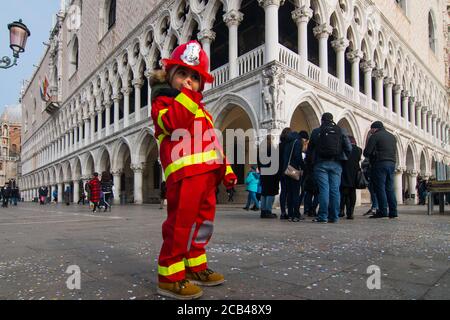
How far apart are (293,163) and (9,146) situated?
94.2m

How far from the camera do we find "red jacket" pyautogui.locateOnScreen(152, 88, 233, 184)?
6.33 ft

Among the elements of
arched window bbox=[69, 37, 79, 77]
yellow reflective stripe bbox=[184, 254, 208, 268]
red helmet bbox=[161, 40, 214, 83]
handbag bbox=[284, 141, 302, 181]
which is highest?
arched window bbox=[69, 37, 79, 77]

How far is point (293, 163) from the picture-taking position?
6586 mm

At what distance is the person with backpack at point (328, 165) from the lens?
5.99 m

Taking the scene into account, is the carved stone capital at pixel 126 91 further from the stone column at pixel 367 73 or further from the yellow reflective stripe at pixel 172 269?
the yellow reflective stripe at pixel 172 269

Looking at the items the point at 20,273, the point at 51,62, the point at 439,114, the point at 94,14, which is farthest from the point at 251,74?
the point at 51,62

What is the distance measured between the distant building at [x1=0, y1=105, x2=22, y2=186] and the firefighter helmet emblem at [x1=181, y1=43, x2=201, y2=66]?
294 ft

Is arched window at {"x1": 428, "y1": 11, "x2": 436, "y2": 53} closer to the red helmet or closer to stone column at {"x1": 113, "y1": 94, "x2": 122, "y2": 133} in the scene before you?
stone column at {"x1": 113, "y1": 94, "x2": 122, "y2": 133}

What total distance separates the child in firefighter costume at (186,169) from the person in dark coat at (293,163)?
4.56 m

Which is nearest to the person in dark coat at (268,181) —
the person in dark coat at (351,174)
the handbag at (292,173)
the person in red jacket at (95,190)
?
the handbag at (292,173)

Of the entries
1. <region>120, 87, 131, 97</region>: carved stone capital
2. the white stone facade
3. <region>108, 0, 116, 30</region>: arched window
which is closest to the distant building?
the white stone facade

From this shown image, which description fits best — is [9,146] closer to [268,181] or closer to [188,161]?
[268,181]

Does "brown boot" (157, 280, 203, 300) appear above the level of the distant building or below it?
below
